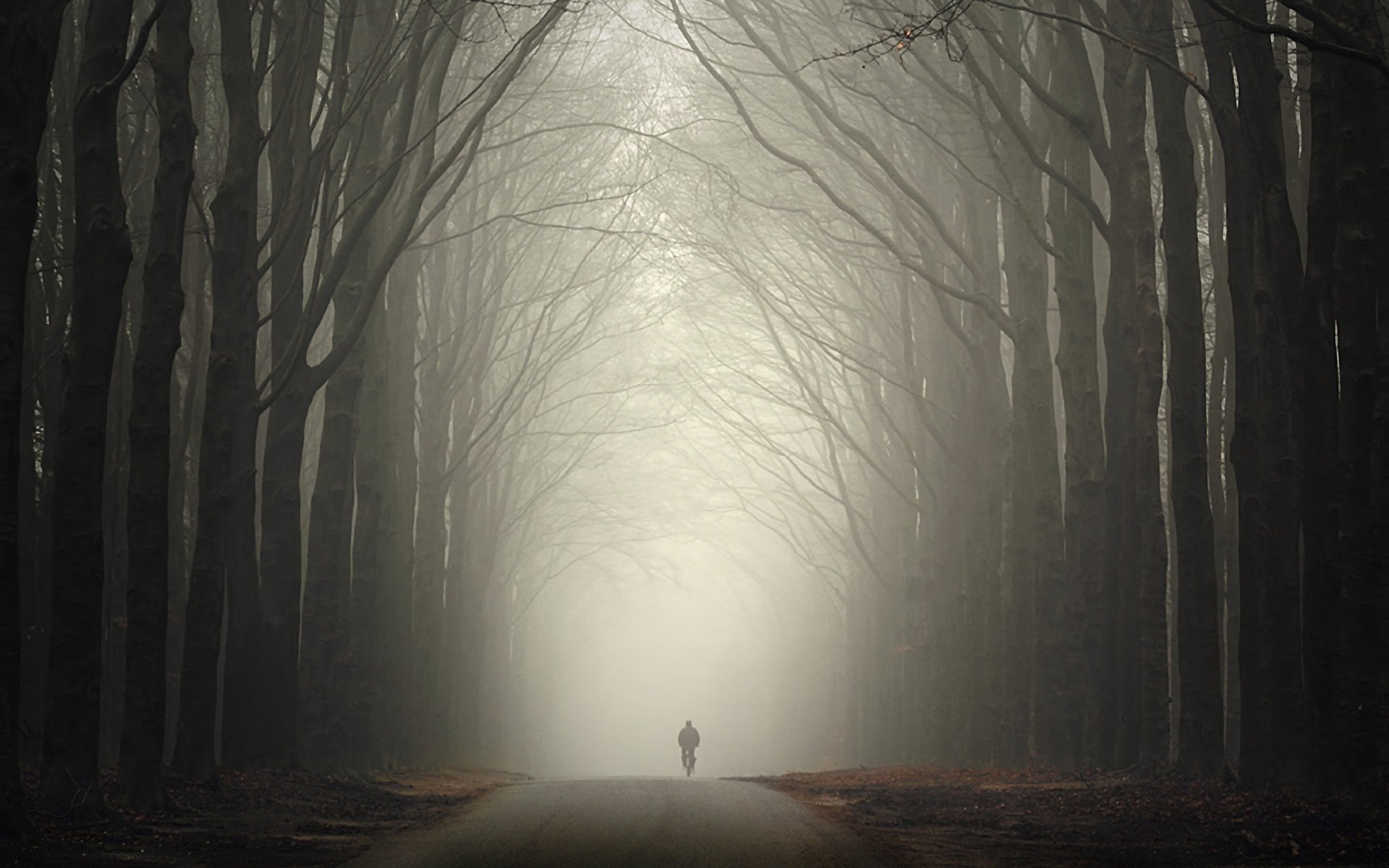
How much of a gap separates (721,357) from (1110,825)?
2253 centimetres

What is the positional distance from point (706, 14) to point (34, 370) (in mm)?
12358

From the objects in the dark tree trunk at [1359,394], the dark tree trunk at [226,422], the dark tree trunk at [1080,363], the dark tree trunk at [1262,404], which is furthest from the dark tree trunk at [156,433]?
the dark tree trunk at [1080,363]

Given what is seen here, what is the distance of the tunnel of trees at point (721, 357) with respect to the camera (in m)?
9.17

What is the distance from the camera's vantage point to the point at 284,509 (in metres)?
14.5

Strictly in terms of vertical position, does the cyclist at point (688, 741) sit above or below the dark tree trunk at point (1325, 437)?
below

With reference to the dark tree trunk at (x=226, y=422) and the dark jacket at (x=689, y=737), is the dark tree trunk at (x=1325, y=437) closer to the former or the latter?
the dark tree trunk at (x=226, y=422)

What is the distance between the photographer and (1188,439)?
39.7 feet

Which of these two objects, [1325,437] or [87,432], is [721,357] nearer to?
[1325,437]

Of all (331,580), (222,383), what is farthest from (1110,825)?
(331,580)

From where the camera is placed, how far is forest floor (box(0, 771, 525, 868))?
292 inches

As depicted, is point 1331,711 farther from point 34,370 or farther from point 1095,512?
point 34,370

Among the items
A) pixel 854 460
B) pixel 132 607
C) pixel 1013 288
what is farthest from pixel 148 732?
pixel 854 460

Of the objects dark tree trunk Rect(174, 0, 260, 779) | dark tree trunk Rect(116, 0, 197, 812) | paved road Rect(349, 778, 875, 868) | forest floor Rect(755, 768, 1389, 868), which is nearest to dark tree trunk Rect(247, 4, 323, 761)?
dark tree trunk Rect(174, 0, 260, 779)

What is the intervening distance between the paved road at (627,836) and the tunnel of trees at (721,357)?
2.32 m
